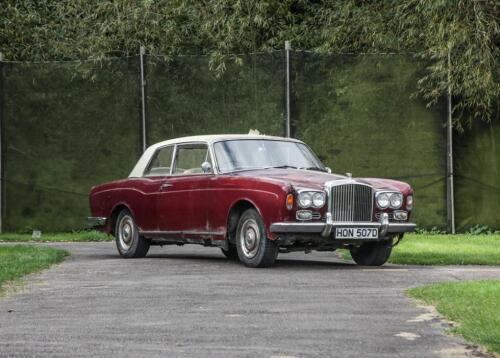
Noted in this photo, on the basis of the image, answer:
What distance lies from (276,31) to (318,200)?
32.8ft

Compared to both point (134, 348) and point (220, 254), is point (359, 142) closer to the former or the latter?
point (220, 254)

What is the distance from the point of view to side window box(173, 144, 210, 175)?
14312 millimetres

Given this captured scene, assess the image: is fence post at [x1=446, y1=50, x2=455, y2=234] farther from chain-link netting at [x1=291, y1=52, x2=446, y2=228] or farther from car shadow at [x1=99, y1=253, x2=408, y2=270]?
car shadow at [x1=99, y1=253, x2=408, y2=270]

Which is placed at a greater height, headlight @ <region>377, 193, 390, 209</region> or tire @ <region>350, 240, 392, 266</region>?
headlight @ <region>377, 193, 390, 209</region>

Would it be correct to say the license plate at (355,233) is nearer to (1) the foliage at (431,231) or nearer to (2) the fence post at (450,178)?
(1) the foliage at (431,231)

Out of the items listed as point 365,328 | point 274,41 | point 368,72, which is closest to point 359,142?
point 368,72

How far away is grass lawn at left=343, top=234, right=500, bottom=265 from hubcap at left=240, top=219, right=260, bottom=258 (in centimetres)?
219

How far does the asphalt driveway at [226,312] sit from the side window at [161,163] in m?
1.72

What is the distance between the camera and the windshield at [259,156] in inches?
545

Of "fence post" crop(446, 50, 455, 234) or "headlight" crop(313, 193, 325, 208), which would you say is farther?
"fence post" crop(446, 50, 455, 234)

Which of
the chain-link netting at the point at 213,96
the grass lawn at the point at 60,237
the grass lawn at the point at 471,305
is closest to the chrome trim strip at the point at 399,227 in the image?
the grass lawn at the point at 471,305

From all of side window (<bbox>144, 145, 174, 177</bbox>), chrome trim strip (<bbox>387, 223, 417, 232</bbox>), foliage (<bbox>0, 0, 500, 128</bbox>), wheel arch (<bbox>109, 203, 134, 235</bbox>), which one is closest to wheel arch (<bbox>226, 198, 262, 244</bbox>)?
chrome trim strip (<bbox>387, 223, 417, 232</bbox>)

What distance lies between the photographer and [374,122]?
62.5ft

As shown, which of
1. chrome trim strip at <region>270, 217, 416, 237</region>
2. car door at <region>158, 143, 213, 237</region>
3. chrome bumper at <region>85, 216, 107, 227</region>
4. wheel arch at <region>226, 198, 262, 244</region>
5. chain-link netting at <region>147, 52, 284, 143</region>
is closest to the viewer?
chrome trim strip at <region>270, 217, 416, 237</region>
